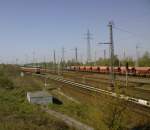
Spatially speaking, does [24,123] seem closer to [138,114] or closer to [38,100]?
[138,114]

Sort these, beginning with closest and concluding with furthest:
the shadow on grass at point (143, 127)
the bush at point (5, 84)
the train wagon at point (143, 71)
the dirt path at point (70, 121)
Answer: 1. the shadow on grass at point (143, 127)
2. the dirt path at point (70, 121)
3. the bush at point (5, 84)
4. the train wagon at point (143, 71)

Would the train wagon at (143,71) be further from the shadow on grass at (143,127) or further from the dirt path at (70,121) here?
the shadow on grass at (143,127)

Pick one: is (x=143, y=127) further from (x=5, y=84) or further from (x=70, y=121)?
(x=5, y=84)

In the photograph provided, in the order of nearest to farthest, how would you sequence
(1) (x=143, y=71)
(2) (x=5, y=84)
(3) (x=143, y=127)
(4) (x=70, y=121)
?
1. (3) (x=143, y=127)
2. (4) (x=70, y=121)
3. (2) (x=5, y=84)
4. (1) (x=143, y=71)

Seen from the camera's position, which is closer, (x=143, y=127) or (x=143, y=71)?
(x=143, y=127)

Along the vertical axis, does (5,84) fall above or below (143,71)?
below

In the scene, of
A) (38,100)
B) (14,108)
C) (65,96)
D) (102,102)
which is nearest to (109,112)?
(102,102)

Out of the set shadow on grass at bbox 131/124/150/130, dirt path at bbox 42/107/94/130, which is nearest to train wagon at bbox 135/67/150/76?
dirt path at bbox 42/107/94/130

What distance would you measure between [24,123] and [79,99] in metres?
13.5

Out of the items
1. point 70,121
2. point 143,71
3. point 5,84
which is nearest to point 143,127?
point 70,121

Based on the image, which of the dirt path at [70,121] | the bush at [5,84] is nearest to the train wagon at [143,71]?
the bush at [5,84]

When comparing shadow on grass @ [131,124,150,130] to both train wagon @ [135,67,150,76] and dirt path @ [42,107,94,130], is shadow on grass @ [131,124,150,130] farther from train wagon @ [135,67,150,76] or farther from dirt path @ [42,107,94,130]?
train wagon @ [135,67,150,76]

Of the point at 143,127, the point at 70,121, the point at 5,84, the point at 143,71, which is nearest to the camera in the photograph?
the point at 143,127

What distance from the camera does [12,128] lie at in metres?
18.8
